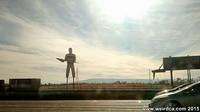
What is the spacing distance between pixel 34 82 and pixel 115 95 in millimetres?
27438

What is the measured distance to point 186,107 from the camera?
47.4 ft

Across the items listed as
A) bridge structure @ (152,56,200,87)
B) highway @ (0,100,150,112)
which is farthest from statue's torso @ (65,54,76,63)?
highway @ (0,100,150,112)

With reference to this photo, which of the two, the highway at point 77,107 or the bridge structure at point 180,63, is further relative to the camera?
the bridge structure at point 180,63

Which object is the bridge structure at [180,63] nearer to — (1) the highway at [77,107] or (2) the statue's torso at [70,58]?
(2) the statue's torso at [70,58]

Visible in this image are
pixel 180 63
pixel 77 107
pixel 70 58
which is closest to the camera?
pixel 77 107

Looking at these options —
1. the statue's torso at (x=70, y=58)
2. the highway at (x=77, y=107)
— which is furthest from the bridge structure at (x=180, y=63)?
the highway at (x=77, y=107)

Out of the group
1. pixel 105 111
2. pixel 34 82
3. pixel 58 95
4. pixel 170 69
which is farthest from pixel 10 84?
pixel 105 111

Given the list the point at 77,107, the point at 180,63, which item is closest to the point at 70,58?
the point at 180,63

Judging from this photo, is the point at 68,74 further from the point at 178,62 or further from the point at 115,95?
the point at 115,95

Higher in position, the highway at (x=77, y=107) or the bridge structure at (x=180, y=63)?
the bridge structure at (x=180, y=63)

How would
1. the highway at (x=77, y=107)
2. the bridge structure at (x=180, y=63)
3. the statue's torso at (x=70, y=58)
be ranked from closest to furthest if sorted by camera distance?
the highway at (x=77, y=107), the bridge structure at (x=180, y=63), the statue's torso at (x=70, y=58)

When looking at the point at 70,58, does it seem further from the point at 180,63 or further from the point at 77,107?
the point at 77,107

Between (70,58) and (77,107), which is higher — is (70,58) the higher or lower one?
the higher one

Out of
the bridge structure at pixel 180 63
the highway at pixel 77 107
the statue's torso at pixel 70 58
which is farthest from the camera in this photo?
the statue's torso at pixel 70 58
